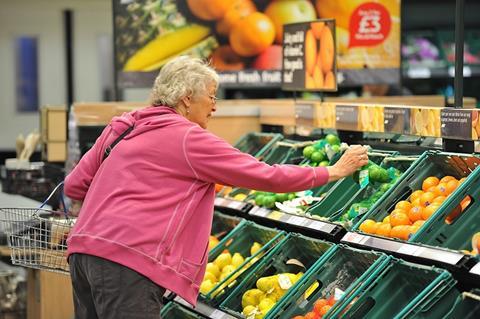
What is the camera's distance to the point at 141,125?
3596 millimetres

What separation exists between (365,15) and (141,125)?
150 inches

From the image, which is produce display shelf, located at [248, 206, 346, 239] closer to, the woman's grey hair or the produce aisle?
the produce aisle

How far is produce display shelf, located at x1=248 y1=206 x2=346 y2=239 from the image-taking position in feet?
13.2

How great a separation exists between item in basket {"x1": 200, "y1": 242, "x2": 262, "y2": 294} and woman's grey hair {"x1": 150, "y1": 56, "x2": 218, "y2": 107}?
1266 millimetres

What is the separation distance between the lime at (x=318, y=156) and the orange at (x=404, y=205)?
0.87 m

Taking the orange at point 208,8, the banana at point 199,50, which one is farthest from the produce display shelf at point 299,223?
the orange at point 208,8

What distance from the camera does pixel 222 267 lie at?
480cm

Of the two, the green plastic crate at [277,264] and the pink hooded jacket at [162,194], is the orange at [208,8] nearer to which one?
the green plastic crate at [277,264]

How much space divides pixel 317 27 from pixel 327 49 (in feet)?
0.56

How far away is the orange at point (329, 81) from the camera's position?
5032 millimetres

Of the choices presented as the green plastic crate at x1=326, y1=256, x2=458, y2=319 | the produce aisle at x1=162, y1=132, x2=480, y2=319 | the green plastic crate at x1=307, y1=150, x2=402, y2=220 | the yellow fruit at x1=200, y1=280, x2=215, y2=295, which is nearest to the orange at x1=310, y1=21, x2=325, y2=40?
the produce aisle at x1=162, y1=132, x2=480, y2=319

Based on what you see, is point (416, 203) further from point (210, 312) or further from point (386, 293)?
point (210, 312)

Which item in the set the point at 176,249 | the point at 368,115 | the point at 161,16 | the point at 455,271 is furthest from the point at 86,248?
the point at 161,16

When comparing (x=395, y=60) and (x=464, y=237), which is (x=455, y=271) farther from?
(x=395, y=60)
